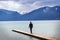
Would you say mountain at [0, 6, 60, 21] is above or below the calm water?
above

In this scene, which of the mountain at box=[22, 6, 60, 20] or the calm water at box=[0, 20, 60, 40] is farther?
the mountain at box=[22, 6, 60, 20]

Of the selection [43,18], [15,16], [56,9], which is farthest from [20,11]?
[56,9]

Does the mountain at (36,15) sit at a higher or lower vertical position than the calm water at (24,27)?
higher

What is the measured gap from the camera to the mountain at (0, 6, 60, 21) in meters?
2.50

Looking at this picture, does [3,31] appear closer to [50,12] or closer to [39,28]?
[39,28]

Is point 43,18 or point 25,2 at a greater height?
point 25,2

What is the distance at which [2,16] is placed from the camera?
2508 mm

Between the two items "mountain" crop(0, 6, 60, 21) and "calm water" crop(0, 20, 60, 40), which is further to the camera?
"mountain" crop(0, 6, 60, 21)

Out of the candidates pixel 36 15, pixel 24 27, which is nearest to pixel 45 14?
pixel 36 15

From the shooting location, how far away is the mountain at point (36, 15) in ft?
8.21

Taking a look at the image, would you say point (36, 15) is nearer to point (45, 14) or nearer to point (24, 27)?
point (45, 14)

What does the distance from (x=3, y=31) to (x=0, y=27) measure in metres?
0.09

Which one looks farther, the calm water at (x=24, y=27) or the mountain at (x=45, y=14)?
the mountain at (x=45, y=14)

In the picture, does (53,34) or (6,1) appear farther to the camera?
(6,1)
